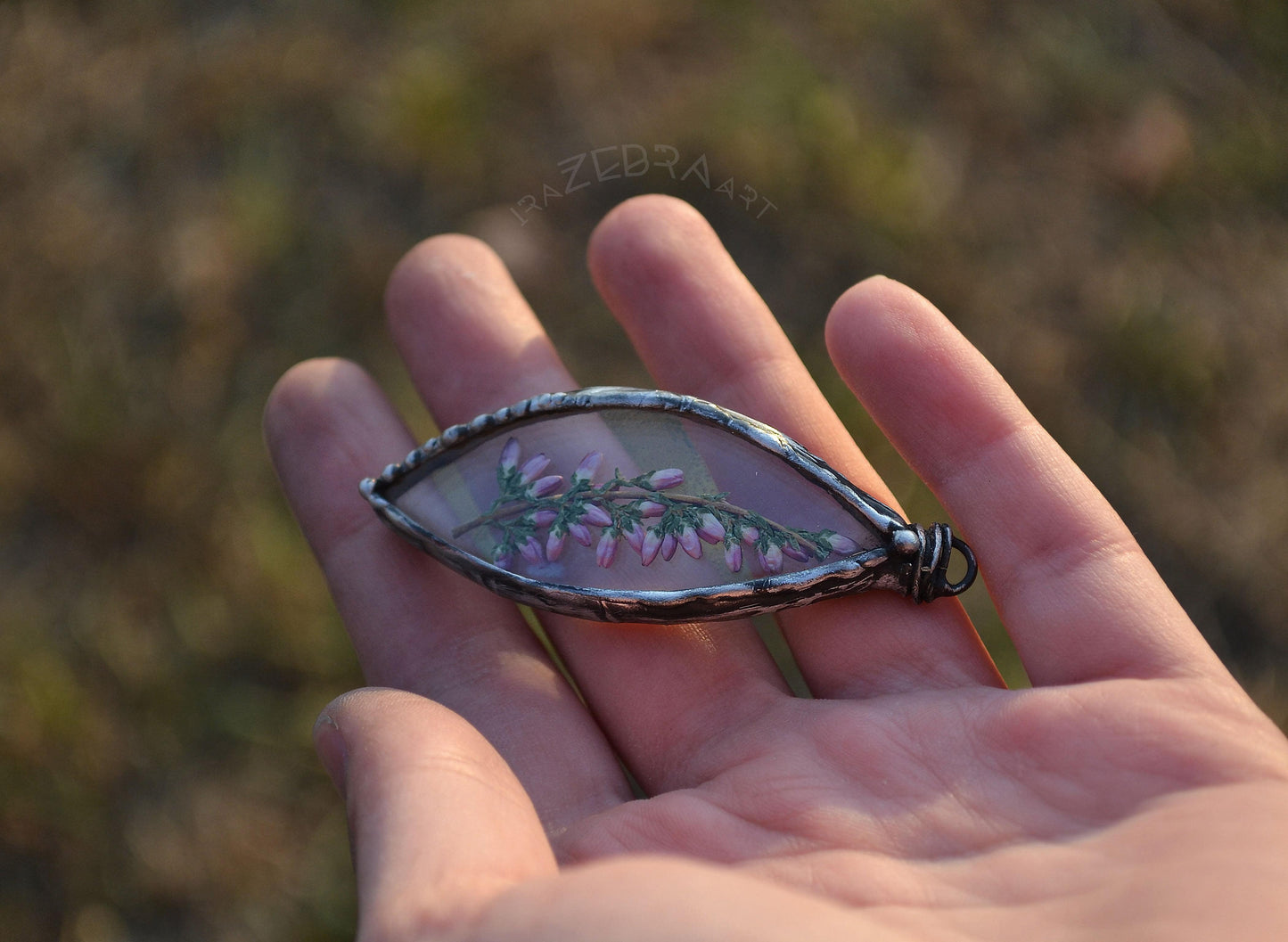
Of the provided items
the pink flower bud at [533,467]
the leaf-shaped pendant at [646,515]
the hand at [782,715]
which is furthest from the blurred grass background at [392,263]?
the pink flower bud at [533,467]

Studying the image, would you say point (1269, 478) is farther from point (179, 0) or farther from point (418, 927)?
point (179, 0)

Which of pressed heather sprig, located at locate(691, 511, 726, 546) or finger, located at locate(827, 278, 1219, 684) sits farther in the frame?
pressed heather sprig, located at locate(691, 511, 726, 546)

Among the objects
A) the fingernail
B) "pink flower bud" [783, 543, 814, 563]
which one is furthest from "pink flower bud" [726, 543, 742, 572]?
the fingernail

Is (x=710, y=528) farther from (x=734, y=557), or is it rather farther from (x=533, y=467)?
(x=533, y=467)

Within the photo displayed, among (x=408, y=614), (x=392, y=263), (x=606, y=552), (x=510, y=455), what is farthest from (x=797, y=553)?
(x=392, y=263)

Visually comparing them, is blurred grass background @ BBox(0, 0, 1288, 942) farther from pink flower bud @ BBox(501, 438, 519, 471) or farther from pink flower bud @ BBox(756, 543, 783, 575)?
pink flower bud @ BBox(756, 543, 783, 575)

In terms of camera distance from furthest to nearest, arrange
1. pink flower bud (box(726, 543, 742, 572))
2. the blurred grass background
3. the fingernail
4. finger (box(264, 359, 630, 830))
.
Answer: the blurred grass background
pink flower bud (box(726, 543, 742, 572))
finger (box(264, 359, 630, 830))
the fingernail

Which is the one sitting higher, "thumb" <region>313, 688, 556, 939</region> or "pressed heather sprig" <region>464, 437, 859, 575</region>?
"pressed heather sprig" <region>464, 437, 859, 575</region>

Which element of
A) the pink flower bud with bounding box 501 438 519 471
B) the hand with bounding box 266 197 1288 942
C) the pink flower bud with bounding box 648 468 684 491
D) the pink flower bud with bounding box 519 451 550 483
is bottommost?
the hand with bounding box 266 197 1288 942
